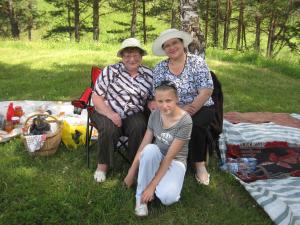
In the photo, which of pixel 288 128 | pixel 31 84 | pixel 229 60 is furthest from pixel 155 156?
pixel 229 60

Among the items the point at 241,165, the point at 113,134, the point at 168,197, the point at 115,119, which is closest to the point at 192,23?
the point at 241,165

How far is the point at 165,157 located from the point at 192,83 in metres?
0.92

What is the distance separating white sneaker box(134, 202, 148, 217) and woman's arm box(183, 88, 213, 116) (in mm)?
1044

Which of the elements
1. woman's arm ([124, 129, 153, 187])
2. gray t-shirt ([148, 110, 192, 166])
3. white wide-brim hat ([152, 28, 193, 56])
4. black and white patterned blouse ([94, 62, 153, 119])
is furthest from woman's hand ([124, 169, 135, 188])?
white wide-brim hat ([152, 28, 193, 56])

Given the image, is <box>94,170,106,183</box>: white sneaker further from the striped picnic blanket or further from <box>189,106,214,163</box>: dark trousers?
the striped picnic blanket

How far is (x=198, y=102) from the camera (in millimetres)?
3936

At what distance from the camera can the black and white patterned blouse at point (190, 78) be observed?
4000mm

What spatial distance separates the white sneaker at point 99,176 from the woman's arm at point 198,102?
1039 mm

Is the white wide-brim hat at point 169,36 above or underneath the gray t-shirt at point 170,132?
above

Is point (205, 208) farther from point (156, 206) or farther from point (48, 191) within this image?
point (48, 191)

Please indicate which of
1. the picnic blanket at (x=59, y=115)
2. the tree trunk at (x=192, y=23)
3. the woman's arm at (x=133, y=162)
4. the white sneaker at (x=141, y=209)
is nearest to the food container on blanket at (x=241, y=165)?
the woman's arm at (x=133, y=162)

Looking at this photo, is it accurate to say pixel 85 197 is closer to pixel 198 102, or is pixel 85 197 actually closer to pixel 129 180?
pixel 129 180

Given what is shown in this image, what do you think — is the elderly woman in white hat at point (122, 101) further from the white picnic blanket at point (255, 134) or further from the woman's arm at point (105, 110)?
the white picnic blanket at point (255, 134)

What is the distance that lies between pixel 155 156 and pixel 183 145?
0.98 feet
